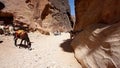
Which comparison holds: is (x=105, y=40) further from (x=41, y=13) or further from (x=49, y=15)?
(x=49, y=15)

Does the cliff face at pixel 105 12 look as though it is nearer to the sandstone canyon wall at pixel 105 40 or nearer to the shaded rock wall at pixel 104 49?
the sandstone canyon wall at pixel 105 40

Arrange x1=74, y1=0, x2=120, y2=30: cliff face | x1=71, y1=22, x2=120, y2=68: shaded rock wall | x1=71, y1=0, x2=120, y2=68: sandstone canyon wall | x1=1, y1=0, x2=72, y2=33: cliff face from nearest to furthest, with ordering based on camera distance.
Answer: x1=71, y1=22, x2=120, y2=68: shaded rock wall, x1=71, y1=0, x2=120, y2=68: sandstone canyon wall, x1=74, y1=0, x2=120, y2=30: cliff face, x1=1, y1=0, x2=72, y2=33: cliff face

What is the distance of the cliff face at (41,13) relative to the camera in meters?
16.9

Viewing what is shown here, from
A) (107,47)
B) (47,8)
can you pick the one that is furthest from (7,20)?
(107,47)

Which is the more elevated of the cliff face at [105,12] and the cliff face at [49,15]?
the cliff face at [105,12]

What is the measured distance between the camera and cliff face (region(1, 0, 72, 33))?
16938 millimetres

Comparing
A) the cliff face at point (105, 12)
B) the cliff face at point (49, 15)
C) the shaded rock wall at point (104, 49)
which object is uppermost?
the cliff face at point (105, 12)

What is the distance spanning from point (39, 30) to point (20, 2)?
9.83 ft

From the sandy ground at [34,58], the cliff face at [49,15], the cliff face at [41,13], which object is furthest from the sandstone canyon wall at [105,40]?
the cliff face at [49,15]

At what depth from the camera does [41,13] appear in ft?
68.5

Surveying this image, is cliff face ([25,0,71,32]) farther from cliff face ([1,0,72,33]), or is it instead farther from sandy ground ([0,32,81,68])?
sandy ground ([0,32,81,68])

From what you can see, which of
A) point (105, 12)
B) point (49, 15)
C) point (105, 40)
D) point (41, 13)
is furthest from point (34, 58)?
point (49, 15)

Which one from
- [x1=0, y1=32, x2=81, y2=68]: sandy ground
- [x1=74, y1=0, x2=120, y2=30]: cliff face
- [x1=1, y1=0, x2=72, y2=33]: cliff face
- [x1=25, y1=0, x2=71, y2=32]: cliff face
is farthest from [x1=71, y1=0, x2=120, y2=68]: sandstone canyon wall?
[x1=25, y1=0, x2=71, y2=32]: cliff face

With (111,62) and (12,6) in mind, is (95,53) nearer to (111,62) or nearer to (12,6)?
(111,62)
